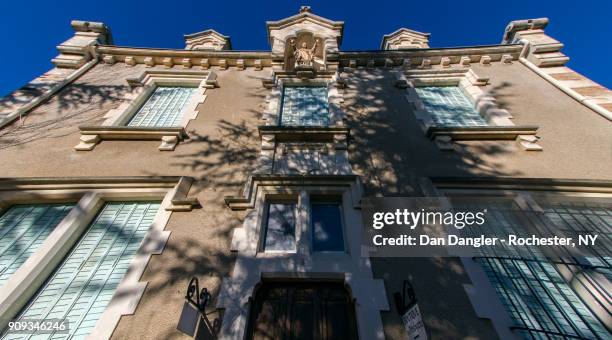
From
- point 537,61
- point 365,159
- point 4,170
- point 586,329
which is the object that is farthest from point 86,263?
point 537,61

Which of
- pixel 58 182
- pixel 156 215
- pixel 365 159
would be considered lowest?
pixel 156 215

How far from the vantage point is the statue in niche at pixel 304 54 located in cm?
857

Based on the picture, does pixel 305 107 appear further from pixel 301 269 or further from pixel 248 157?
pixel 301 269

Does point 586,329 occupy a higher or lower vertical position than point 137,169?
lower

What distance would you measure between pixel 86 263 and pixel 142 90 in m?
5.18

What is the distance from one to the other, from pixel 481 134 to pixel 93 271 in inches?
294

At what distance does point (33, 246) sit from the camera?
13.2ft

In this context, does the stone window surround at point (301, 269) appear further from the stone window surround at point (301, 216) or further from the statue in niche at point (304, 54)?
the statue in niche at point (304, 54)

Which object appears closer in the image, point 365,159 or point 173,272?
point 173,272

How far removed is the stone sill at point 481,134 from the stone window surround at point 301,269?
2.39 metres

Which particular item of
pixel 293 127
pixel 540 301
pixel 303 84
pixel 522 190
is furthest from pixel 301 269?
pixel 303 84

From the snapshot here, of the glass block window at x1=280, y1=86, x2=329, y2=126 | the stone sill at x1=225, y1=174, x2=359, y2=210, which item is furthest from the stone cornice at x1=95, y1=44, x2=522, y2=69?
the stone sill at x1=225, y1=174, x2=359, y2=210

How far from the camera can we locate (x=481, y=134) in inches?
224

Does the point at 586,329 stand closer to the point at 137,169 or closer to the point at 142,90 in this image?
the point at 137,169
